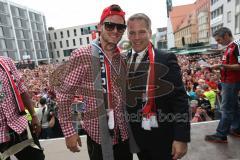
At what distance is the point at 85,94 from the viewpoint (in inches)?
81.4

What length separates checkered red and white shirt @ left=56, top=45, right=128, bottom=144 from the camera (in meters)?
1.98

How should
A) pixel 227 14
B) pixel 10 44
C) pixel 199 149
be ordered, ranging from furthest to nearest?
pixel 10 44 → pixel 227 14 → pixel 199 149

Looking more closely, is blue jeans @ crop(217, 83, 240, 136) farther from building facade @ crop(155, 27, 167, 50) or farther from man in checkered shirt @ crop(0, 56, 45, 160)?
building facade @ crop(155, 27, 167, 50)

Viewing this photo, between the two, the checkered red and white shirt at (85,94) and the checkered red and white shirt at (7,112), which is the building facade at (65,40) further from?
the checkered red and white shirt at (85,94)

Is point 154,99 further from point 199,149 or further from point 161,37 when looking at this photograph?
point 161,37

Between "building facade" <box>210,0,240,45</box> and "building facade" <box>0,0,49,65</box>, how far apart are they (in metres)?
48.1

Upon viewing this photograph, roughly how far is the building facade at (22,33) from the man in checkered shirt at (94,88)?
193 ft

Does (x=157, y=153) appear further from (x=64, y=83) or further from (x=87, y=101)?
(x=64, y=83)

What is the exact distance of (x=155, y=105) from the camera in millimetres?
2014

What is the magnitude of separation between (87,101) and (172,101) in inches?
30.3

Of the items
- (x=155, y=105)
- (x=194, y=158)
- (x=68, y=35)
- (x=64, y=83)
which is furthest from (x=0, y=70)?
(x=68, y=35)

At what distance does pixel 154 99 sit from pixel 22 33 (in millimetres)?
74784

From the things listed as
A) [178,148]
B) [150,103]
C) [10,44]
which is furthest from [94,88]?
[10,44]

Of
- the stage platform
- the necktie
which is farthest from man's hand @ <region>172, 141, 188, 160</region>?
the stage platform
